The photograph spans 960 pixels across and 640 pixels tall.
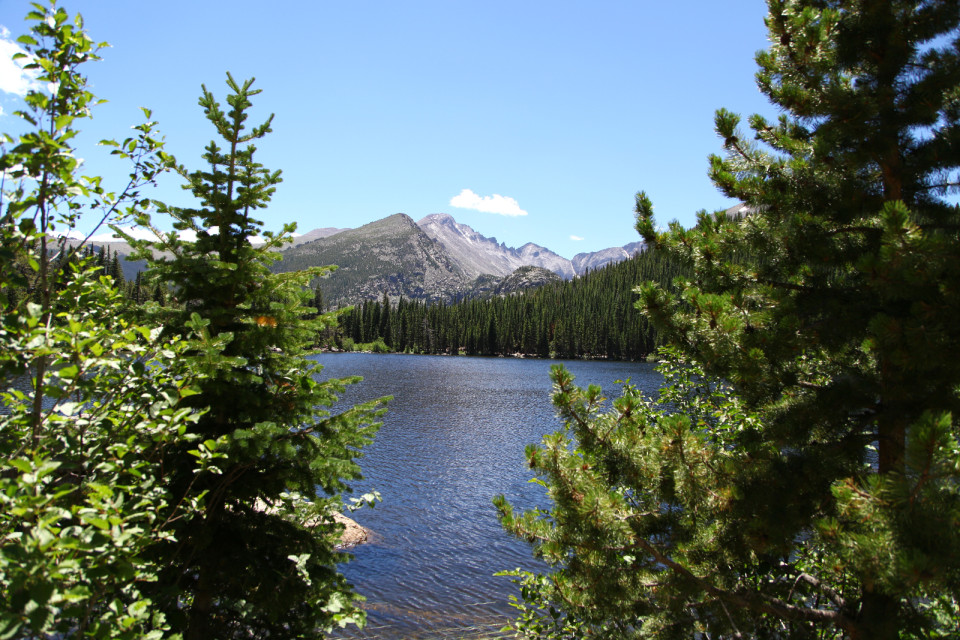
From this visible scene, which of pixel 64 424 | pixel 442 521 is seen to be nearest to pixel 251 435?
pixel 64 424

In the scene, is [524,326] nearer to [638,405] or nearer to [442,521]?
[442,521]

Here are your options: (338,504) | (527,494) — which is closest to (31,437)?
(338,504)

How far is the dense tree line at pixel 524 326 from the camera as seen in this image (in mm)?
127438

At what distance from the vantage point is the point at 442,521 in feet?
59.9

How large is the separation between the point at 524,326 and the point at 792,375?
13149 cm

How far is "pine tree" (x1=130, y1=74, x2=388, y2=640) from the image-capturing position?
172 inches

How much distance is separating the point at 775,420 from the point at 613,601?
1913 mm

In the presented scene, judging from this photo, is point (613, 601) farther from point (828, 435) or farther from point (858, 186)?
point (858, 186)

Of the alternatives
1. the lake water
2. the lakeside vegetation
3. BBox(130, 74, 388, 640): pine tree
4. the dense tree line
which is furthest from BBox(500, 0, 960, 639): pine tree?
the dense tree line

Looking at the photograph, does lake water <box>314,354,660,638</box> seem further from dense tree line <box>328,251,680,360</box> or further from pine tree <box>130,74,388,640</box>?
dense tree line <box>328,251,680,360</box>

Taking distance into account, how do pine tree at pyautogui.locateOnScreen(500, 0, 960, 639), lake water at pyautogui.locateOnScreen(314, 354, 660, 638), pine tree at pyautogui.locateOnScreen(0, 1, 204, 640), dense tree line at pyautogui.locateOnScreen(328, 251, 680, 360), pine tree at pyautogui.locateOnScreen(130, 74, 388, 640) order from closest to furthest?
pine tree at pyautogui.locateOnScreen(0, 1, 204, 640)
pine tree at pyautogui.locateOnScreen(500, 0, 960, 639)
pine tree at pyautogui.locateOnScreen(130, 74, 388, 640)
lake water at pyautogui.locateOnScreen(314, 354, 660, 638)
dense tree line at pyautogui.locateOnScreen(328, 251, 680, 360)

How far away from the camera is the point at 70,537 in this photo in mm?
2152

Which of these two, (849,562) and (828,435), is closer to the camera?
(849,562)

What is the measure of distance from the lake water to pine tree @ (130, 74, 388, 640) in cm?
220
